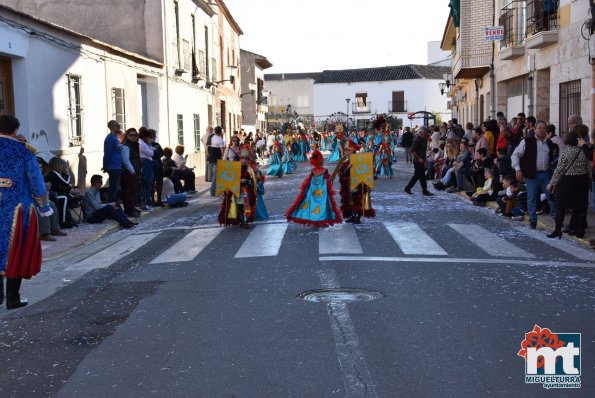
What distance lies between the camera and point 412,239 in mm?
10539

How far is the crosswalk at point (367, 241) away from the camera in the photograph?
919 cm

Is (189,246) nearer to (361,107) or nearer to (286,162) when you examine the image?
(286,162)

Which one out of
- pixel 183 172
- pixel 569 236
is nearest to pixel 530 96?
pixel 183 172

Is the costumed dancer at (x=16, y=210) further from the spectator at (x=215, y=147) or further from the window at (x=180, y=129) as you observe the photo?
the window at (x=180, y=129)

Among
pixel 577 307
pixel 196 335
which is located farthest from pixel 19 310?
pixel 577 307

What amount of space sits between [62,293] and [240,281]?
6.07 feet

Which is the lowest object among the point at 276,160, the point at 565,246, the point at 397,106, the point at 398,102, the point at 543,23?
the point at 565,246

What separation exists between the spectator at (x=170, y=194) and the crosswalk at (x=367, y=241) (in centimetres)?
422

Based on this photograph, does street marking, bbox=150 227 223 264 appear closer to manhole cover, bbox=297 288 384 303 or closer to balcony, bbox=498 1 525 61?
manhole cover, bbox=297 288 384 303

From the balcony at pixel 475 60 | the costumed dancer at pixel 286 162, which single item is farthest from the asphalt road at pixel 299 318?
the costumed dancer at pixel 286 162

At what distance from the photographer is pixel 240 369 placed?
4.80 m

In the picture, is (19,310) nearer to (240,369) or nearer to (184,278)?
(184,278)

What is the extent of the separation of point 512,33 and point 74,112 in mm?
13023

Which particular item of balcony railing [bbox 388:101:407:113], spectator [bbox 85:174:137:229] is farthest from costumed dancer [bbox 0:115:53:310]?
balcony railing [bbox 388:101:407:113]
